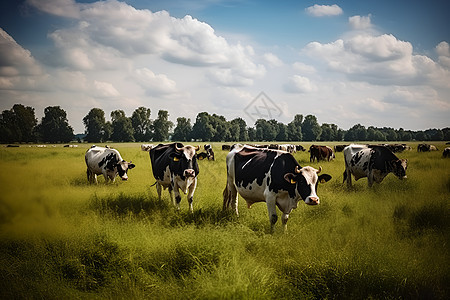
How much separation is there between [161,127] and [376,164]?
70769 millimetres

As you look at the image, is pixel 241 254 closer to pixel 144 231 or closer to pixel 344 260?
pixel 344 260

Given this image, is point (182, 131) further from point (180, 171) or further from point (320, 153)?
point (180, 171)

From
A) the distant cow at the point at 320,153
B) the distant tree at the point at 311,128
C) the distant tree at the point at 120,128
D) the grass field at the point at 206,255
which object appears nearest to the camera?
the grass field at the point at 206,255

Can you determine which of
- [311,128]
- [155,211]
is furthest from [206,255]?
[311,128]

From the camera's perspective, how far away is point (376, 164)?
13.5 metres

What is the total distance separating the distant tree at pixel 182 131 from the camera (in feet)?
271

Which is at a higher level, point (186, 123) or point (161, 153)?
point (186, 123)

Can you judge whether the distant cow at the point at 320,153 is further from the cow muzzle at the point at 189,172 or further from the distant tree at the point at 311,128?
the distant tree at the point at 311,128

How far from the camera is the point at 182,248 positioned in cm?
593

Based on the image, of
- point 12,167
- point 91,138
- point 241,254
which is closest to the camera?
point 241,254

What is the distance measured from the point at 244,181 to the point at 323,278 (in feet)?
12.5

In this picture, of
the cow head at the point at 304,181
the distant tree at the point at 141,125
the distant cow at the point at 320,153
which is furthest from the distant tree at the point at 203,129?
the cow head at the point at 304,181

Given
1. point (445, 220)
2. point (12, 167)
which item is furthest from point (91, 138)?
point (445, 220)

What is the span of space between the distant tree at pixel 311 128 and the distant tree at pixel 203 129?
145 feet
